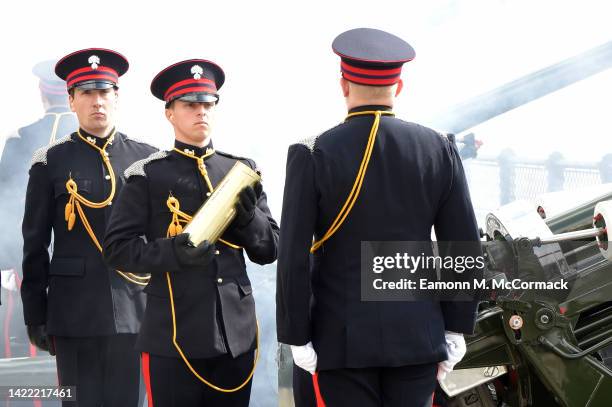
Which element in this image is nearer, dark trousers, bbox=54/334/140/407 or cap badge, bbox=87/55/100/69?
dark trousers, bbox=54/334/140/407

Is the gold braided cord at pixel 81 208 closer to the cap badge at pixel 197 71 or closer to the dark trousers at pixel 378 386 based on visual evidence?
the cap badge at pixel 197 71

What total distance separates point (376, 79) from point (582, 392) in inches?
66.7

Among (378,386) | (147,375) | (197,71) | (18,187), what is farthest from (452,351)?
(18,187)

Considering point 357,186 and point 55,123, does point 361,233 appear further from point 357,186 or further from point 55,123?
point 55,123

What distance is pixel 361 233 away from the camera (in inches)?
115

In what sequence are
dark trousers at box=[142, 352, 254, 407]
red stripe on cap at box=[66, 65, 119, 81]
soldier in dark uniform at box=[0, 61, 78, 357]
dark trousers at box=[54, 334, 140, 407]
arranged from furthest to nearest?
soldier in dark uniform at box=[0, 61, 78, 357] < red stripe on cap at box=[66, 65, 119, 81] < dark trousers at box=[54, 334, 140, 407] < dark trousers at box=[142, 352, 254, 407]

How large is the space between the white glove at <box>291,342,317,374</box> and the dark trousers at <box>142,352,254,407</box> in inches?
21.3

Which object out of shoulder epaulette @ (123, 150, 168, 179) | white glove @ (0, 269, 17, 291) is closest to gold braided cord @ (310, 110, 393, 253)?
shoulder epaulette @ (123, 150, 168, 179)

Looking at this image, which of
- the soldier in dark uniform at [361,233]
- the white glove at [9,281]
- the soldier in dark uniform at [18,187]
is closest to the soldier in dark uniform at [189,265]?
the soldier in dark uniform at [361,233]

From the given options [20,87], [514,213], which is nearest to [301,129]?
[20,87]

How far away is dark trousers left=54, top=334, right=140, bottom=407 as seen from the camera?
401 centimetres

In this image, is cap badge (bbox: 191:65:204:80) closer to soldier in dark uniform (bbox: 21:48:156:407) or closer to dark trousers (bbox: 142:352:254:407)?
soldier in dark uniform (bbox: 21:48:156:407)

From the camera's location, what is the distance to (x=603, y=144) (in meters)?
10.3

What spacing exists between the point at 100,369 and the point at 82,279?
0.38 meters
